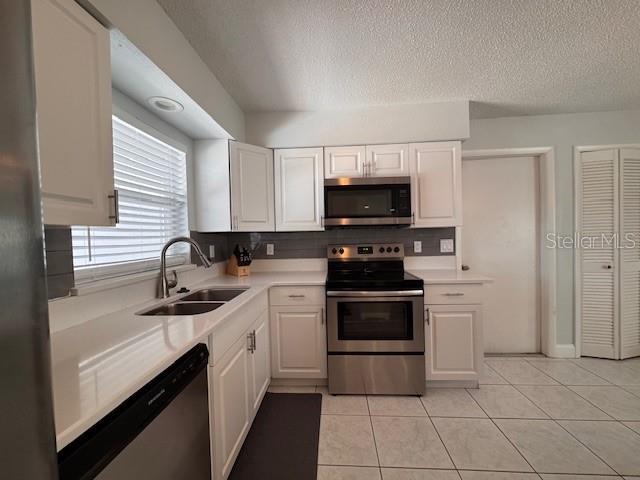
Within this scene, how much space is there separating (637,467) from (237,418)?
208cm

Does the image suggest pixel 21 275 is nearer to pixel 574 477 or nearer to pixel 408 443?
pixel 408 443

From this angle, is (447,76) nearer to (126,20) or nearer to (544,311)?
(126,20)

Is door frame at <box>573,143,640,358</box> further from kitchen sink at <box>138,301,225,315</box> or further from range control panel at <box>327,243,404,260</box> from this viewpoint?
kitchen sink at <box>138,301,225,315</box>

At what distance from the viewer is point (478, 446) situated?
5.45 ft

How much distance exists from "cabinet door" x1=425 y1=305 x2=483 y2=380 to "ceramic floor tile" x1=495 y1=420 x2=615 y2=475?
41cm

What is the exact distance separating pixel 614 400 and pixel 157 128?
368 cm

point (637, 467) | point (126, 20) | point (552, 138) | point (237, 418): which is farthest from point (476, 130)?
point (237, 418)

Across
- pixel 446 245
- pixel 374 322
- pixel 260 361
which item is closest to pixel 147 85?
pixel 260 361

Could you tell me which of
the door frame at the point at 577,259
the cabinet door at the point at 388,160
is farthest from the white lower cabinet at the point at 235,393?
the door frame at the point at 577,259

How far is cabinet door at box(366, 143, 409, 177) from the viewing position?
99.1 inches

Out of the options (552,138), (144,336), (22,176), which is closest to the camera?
(22,176)

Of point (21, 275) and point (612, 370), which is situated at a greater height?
point (21, 275)

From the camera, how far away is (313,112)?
256 centimetres

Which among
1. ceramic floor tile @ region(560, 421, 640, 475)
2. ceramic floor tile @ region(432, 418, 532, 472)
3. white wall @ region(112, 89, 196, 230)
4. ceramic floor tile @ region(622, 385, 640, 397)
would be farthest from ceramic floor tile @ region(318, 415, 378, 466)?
ceramic floor tile @ region(622, 385, 640, 397)
